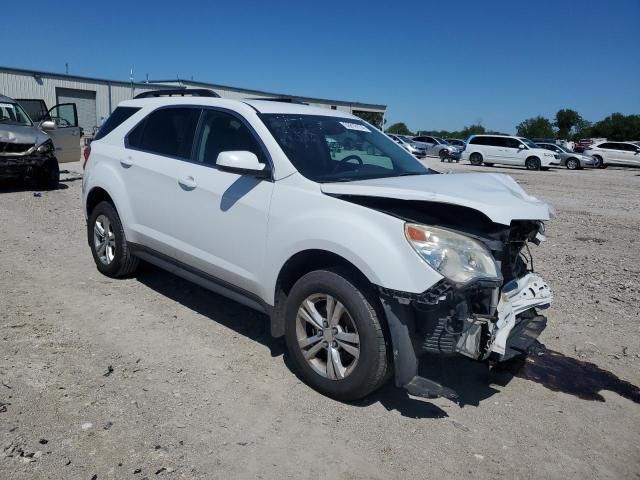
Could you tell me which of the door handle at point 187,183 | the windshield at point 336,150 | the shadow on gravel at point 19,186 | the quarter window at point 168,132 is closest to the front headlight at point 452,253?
the windshield at point 336,150

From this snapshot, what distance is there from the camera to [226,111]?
4.33 metres

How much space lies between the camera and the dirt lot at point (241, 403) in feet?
9.40

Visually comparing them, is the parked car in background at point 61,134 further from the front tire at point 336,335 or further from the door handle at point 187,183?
the front tire at point 336,335

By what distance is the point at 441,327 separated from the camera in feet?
10.1

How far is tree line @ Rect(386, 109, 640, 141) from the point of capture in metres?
72.0

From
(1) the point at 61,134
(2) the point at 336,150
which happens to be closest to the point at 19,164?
(1) the point at 61,134

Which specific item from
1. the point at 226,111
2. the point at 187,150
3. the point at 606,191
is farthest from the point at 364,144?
the point at 606,191

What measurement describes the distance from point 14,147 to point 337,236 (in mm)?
9686

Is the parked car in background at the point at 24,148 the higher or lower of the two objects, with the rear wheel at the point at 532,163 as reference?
higher

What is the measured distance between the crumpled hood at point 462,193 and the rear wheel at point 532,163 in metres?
29.6

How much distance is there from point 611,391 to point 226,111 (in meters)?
3.52

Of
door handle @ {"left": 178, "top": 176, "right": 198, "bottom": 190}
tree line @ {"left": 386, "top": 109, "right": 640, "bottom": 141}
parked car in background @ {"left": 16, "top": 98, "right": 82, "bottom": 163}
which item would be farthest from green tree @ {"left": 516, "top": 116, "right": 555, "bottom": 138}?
door handle @ {"left": 178, "top": 176, "right": 198, "bottom": 190}

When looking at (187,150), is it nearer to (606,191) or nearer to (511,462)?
(511,462)

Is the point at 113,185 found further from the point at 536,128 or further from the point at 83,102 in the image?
the point at 536,128
